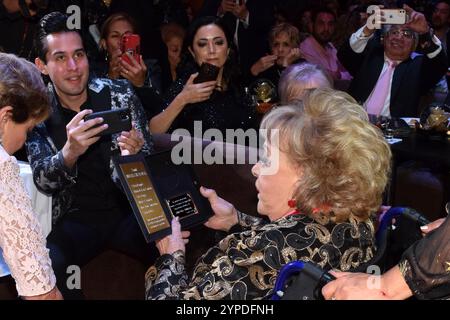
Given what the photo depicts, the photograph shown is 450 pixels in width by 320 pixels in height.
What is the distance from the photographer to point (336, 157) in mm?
1903

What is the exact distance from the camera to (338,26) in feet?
22.7

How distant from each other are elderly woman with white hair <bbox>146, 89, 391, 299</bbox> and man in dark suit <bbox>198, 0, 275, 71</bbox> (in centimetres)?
355

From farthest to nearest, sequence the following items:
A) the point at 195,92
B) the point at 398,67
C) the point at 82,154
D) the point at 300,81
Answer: the point at 398,67 → the point at 195,92 → the point at 300,81 → the point at 82,154

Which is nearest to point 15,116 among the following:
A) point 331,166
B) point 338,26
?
point 331,166

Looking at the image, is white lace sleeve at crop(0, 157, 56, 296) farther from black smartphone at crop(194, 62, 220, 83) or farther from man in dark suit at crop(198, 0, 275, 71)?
man in dark suit at crop(198, 0, 275, 71)

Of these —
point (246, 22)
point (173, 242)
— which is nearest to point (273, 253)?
point (173, 242)

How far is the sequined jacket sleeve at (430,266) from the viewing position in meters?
1.77

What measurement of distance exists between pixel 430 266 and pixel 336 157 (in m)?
0.38

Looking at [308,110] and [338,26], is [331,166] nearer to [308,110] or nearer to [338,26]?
[308,110]

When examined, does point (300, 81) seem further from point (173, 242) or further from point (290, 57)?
point (290, 57)

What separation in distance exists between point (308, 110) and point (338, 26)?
16.9ft

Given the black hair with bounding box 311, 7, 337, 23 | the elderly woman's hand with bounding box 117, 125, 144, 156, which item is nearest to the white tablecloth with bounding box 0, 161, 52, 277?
the elderly woman's hand with bounding box 117, 125, 144, 156

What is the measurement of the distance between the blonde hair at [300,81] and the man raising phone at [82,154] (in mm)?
722

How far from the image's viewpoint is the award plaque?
7.40 ft
